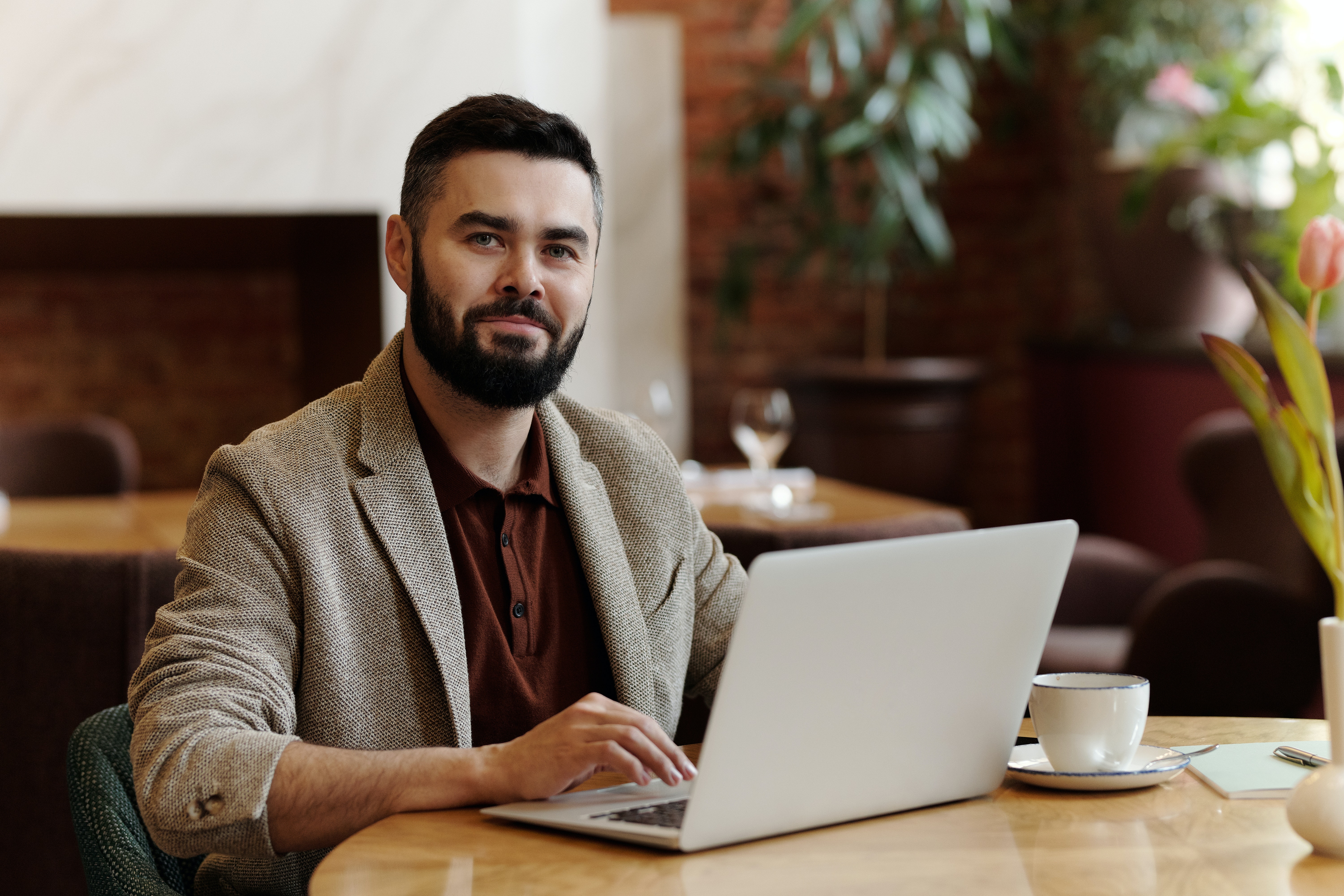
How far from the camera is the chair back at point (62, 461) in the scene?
12.9 feet

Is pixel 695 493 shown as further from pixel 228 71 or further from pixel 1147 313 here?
pixel 1147 313

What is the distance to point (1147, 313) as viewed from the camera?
4488 millimetres

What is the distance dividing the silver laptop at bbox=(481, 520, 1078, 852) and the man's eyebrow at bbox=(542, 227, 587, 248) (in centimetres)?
48

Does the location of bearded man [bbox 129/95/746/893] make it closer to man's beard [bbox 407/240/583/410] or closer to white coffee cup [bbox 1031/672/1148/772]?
man's beard [bbox 407/240/583/410]

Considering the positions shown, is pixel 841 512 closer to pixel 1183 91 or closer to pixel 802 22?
pixel 1183 91

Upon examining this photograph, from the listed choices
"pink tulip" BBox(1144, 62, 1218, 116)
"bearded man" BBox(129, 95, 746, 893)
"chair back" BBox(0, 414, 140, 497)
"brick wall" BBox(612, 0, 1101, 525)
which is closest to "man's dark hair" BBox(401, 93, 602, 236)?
"bearded man" BBox(129, 95, 746, 893)

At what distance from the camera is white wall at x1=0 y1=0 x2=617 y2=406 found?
3.34 meters

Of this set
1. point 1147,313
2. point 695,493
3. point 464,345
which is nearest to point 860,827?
point 464,345

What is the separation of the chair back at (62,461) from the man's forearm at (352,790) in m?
3.08

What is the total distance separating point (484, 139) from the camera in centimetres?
139

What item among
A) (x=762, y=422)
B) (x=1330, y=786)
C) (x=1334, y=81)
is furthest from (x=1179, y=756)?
(x=1334, y=81)

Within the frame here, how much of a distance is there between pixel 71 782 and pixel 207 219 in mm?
2637

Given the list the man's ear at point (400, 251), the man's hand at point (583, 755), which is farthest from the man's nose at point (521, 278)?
the man's hand at point (583, 755)

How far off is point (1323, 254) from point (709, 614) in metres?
0.75
